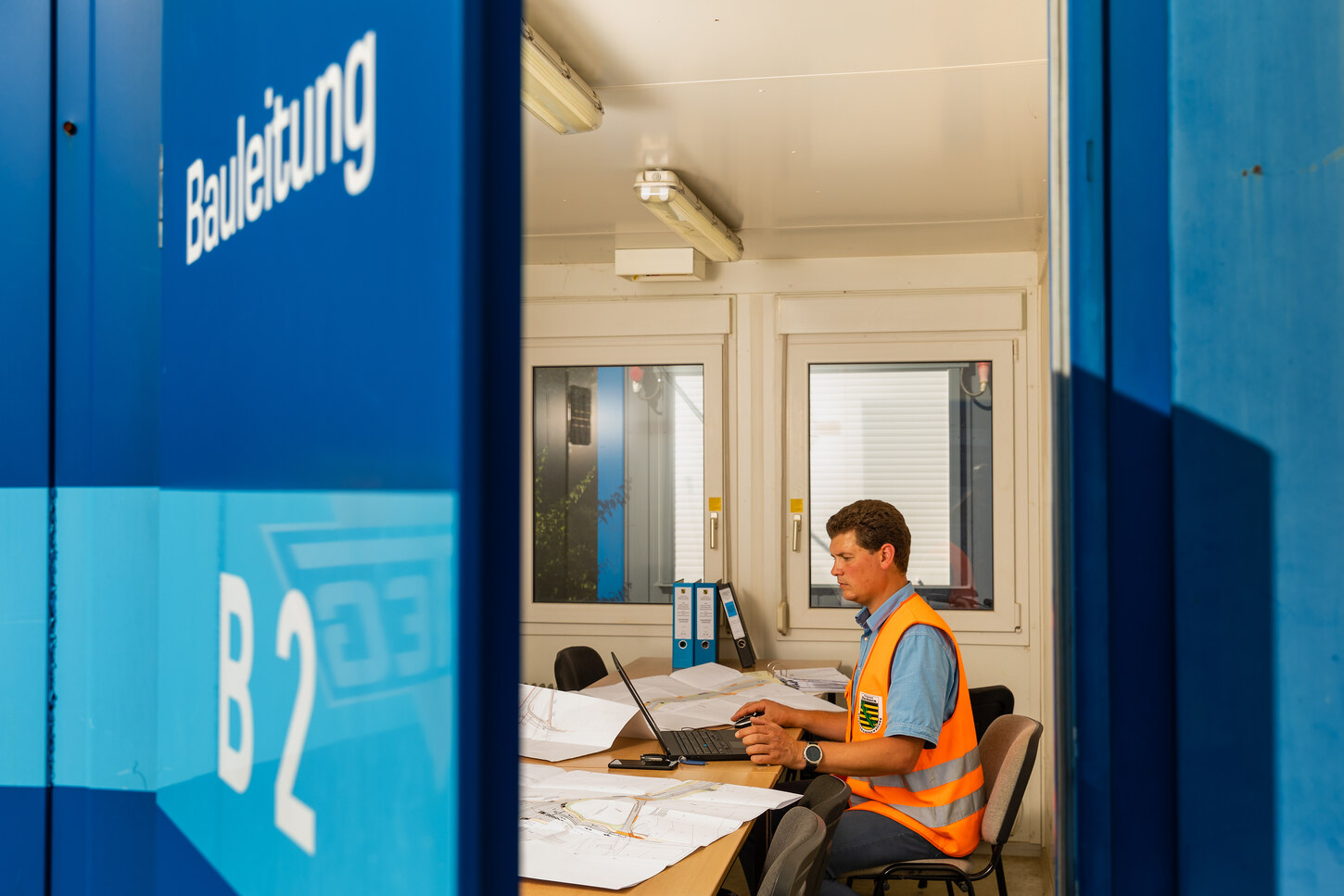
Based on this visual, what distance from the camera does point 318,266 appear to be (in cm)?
50

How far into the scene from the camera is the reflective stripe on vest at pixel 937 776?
267 cm

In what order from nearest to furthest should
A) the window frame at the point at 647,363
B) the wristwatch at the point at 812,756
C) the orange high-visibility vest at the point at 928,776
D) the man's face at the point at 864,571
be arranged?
1. the wristwatch at the point at 812,756
2. the orange high-visibility vest at the point at 928,776
3. the man's face at the point at 864,571
4. the window frame at the point at 647,363

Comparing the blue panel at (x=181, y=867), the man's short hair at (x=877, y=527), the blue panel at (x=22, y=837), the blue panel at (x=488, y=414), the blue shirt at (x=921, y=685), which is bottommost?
the blue shirt at (x=921, y=685)

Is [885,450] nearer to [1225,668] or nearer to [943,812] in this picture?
[943,812]

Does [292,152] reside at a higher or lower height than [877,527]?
higher

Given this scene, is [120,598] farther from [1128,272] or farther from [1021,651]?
[1021,651]

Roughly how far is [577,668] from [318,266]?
3.67 meters

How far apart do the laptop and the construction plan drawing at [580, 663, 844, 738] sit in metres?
0.10

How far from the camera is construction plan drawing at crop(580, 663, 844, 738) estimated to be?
3051 millimetres

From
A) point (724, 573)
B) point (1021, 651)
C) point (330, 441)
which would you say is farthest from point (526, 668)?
point (330, 441)

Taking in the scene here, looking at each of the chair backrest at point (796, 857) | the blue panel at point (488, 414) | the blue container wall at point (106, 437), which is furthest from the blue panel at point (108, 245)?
the chair backrest at point (796, 857)

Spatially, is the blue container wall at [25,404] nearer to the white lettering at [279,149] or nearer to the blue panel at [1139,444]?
the white lettering at [279,149]

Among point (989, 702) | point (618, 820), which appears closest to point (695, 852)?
point (618, 820)

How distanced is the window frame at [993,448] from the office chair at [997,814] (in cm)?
156
